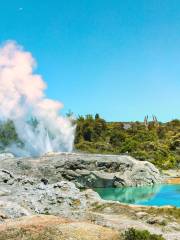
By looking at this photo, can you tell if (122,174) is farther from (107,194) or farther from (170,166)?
(170,166)

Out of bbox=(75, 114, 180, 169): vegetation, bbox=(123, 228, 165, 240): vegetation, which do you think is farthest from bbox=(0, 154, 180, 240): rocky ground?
bbox=(75, 114, 180, 169): vegetation

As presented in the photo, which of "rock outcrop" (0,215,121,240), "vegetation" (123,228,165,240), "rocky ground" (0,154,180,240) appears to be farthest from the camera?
"rocky ground" (0,154,180,240)

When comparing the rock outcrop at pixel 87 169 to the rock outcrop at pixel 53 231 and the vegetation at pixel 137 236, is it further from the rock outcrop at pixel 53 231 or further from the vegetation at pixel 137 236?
the vegetation at pixel 137 236

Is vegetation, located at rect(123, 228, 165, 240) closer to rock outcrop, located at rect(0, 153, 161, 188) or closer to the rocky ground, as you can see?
the rocky ground

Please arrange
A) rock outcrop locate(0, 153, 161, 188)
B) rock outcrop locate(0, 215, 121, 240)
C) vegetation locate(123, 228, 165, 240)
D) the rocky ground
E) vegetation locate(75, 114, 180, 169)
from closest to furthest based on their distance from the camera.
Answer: vegetation locate(123, 228, 165, 240), rock outcrop locate(0, 215, 121, 240), the rocky ground, rock outcrop locate(0, 153, 161, 188), vegetation locate(75, 114, 180, 169)

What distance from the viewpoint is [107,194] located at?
182ft

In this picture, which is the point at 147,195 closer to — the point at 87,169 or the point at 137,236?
the point at 87,169

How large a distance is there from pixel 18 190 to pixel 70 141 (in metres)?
44.8

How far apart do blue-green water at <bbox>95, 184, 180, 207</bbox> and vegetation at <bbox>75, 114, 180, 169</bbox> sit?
65.2ft

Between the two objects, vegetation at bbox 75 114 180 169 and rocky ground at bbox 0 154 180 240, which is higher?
vegetation at bbox 75 114 180 169

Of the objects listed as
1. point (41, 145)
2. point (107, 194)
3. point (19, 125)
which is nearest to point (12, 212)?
point (107, 194)

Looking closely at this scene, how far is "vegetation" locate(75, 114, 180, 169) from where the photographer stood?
268 ft

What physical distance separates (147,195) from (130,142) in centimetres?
3392

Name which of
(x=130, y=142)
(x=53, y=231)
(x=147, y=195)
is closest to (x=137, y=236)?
(x=53, y=231)
